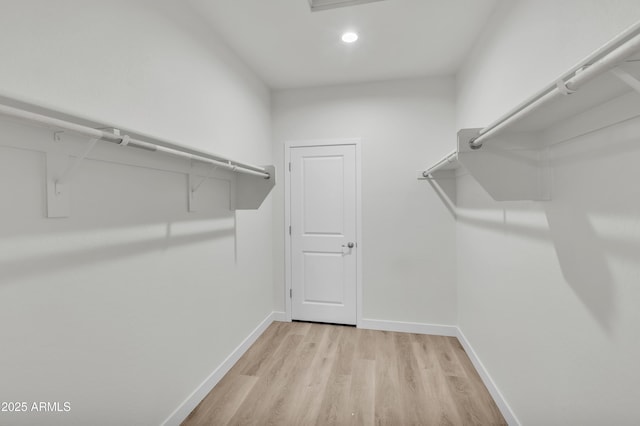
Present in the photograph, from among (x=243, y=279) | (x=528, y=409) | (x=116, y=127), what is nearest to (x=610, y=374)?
(x=528, y=409)

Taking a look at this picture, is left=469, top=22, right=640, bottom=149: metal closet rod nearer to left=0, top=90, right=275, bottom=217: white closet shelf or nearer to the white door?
left=0, top=90, right=275, bottom=217: white closet shelf

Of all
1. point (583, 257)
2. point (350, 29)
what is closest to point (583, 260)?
point (583, 257)

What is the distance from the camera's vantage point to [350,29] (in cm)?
224

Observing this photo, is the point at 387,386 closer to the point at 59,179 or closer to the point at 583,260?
the point at 583,260

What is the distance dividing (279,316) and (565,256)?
9.04 ft

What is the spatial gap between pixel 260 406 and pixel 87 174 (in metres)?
1.65

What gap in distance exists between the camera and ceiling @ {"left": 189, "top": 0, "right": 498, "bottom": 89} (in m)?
2.00

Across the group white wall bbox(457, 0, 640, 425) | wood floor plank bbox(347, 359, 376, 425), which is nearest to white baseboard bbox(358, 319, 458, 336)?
wood floor plank bbox(347, 359, 376, 425)

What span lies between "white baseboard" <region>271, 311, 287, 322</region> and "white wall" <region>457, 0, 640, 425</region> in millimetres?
1989

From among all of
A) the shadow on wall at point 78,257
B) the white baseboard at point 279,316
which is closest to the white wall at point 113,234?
the shadow on wall at point 78,257

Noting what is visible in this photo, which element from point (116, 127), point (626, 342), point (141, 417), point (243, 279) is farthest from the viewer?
point (243, 279)

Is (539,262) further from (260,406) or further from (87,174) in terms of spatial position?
(87,174)

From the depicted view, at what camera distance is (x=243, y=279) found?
2674 mm

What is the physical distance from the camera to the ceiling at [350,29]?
6.57 feet
